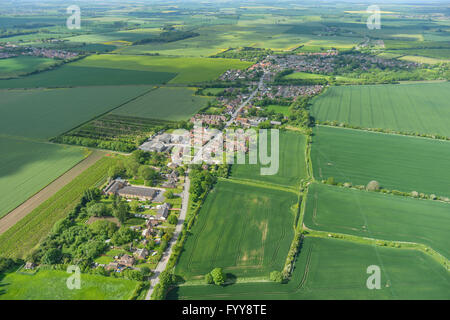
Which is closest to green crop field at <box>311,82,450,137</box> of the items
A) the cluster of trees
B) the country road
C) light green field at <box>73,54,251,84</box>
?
the country road

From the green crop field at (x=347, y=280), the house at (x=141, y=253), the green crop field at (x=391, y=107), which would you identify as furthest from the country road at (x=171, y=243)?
the green crop field at (x=391, y=107)

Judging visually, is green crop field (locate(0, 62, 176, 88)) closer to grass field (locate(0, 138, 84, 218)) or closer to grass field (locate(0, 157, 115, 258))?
grass field (locate(0, 138, 84, 218))

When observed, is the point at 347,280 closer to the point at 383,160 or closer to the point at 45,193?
the point at 383,160

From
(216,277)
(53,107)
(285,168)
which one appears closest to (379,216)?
(285,168)

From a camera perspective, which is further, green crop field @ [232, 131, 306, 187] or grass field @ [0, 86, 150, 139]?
grass field @ [0, 86, 150, 139]
